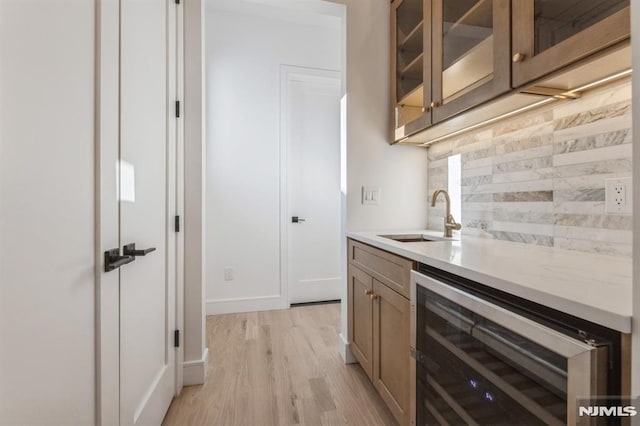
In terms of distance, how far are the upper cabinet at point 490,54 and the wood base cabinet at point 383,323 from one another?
0.78 metres

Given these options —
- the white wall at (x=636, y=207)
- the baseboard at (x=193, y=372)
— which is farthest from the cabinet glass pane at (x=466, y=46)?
the baseboard at (x=193, y=372)

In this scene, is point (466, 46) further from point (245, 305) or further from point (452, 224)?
point (245, 305)

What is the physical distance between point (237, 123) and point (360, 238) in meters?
1.90

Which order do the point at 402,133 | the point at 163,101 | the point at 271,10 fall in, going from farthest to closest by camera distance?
the point at 271,10, the point at 402,133, the point at 163,101

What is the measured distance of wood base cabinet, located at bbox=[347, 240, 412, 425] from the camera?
1.24m

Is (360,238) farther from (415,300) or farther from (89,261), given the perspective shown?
(89,261)

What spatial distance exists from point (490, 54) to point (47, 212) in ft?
5.13

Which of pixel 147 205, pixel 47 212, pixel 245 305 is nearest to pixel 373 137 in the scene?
pixel 147 205

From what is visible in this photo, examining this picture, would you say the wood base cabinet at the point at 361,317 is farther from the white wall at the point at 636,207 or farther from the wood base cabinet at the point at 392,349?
the white wall at the point at 636,207

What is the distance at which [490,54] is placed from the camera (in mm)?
1174

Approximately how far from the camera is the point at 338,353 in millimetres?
2113

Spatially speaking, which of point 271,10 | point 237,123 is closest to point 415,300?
point 237,123

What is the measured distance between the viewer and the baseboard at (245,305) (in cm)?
288

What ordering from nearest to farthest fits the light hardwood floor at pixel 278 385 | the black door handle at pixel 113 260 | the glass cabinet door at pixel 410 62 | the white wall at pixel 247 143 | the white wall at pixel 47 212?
the white wall at pixel 47 212 < the black door handle at pixel 113 260 < the light hardwood floor at pixel 278 385 < the glass cabinet door at pixel 410 62 < the white wall at pixel 247 143
